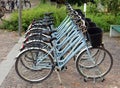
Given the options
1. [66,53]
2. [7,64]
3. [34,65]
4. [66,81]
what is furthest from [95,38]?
[7,64]

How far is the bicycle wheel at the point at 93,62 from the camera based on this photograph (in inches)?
235

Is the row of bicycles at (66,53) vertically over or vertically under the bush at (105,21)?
over

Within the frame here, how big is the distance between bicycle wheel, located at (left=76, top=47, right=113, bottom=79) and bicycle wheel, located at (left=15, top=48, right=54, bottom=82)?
0.57 metres

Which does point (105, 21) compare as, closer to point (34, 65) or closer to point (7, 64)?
point (7, 64)

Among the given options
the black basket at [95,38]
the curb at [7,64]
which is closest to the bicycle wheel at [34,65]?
the curb at [7,64]

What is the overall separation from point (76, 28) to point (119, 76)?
4.23 ft

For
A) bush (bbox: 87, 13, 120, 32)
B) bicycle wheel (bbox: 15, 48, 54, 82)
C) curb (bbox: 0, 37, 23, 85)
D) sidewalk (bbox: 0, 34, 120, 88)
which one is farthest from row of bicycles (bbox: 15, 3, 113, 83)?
bush (bbox: 87, 13, 120, 32)

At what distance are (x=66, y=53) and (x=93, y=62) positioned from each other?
537mm

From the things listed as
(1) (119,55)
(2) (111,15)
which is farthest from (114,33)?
(1) (119,55)

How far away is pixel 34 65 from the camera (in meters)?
6.30

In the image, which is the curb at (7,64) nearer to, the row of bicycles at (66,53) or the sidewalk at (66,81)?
the sidewalk at (66,81)

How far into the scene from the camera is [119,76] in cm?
648

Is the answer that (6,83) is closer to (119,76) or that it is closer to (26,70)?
(26,70)

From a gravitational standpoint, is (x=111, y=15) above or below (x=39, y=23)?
below
